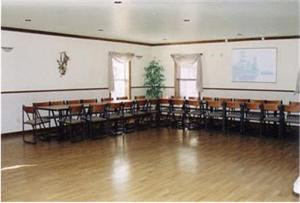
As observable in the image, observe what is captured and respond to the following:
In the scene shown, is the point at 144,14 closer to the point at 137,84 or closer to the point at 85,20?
the point at 85,20

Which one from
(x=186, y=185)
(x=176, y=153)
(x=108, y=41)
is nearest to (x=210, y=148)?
(x=176, y=153)

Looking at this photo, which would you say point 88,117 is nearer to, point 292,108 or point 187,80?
point 187,80

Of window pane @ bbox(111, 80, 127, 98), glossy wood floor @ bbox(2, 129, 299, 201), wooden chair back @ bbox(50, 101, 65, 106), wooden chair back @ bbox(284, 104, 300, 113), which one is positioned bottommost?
glossy wood floor @ bbox(2, 129, 299, 201)

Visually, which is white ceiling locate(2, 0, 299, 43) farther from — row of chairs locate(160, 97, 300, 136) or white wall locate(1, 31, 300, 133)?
row of chairs locate(160, 97, 300, 136)

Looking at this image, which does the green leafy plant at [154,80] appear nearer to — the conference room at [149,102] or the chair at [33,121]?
the conference room at [149,102]

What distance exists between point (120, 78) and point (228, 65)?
328 centimetres

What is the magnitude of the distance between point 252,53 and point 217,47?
3.62 feet

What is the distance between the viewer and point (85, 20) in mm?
7160

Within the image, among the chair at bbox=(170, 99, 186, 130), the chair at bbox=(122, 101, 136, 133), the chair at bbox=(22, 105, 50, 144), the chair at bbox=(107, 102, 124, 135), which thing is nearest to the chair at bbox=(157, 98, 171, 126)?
the chair at bbox=(170, 99, 186, 130)

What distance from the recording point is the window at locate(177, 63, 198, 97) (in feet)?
38.3

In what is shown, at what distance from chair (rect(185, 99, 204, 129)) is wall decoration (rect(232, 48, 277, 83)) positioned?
168cm

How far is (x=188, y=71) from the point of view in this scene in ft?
38.8

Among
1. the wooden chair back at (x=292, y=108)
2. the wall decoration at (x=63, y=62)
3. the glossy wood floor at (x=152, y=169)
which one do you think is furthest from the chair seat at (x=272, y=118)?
the wall decoration at (x=63, y=62)

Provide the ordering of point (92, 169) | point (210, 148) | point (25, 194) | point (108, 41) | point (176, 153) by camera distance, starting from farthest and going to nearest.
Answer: point (108, 41) < point (210, 148) < point (176, 153) < point (92, 169) < point (25, 194)
